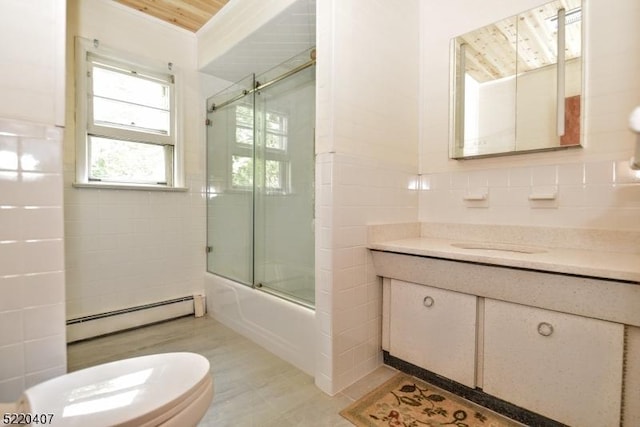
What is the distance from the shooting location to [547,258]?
124 centimetres

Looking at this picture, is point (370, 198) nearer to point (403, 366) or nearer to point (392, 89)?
point (392, 89)

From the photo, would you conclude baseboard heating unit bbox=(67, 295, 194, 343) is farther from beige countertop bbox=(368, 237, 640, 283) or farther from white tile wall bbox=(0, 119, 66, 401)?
beige countertop bbox=(368, 237, 640, 283)

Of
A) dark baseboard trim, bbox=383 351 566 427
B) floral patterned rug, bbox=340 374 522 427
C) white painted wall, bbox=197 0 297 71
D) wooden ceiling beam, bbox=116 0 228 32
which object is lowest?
floral patterned rug, bbox=340 374 522 427

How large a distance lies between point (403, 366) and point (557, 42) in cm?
192

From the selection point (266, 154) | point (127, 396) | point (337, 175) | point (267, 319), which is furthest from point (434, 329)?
point (266, 154)

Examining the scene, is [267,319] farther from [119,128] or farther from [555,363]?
[119,128]

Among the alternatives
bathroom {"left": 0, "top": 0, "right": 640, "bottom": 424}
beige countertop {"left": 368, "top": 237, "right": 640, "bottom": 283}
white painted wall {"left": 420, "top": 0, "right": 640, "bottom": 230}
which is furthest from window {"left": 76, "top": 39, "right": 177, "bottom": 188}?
white painted wall {"left": 420, "top": 0, "right": 640, "bottom": 230}

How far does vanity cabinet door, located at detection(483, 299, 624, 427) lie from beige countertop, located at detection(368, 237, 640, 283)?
0.65 ft

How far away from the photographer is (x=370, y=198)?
1720mm

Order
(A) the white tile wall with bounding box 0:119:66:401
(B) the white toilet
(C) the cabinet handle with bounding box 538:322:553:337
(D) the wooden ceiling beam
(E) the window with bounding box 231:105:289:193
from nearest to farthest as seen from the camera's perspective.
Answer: (B) the white toilet, (A) the white tile wall with bounding box 0:119:66:401, (C) the cabinet handle with bounding box 538:322:553:337, (D) the wooden ceiling beam, (E) the window with bounding box 231:105:289:193

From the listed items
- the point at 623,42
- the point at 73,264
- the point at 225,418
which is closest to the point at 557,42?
the point at 623,42

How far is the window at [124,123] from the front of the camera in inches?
85.4

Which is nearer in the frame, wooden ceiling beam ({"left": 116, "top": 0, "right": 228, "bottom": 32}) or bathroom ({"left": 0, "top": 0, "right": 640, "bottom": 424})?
bathroom ({"left": 0, "top": 0, "right": 640, "bottom": 424})

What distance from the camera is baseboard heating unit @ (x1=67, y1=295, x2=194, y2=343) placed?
2.12 m
